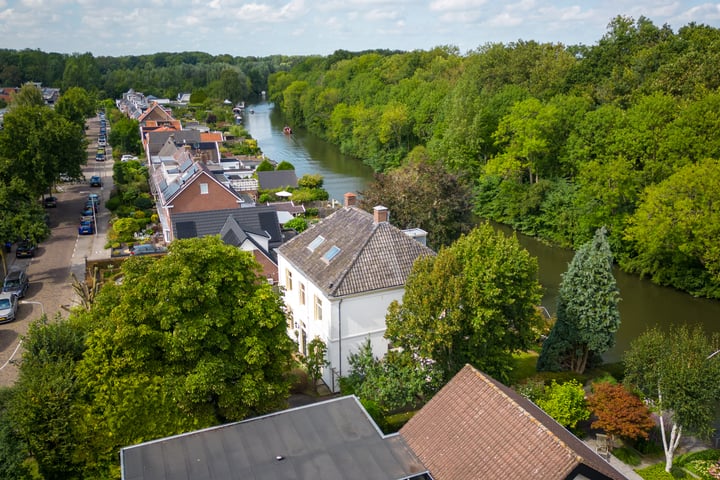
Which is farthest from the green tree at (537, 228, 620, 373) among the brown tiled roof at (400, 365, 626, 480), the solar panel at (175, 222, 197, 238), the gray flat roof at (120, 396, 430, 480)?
the solar panel at (175, 222, 197, 238)

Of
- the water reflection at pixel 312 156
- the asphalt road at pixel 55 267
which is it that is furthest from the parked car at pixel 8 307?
the water reflection at pixel 312 156

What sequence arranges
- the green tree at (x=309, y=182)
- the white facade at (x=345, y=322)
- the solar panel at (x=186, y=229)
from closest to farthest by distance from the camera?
1. the white facade at (x=345, y=322)
2. the solar panel at (x=186, y=229)
3. the green tree at (x=309, y=182)

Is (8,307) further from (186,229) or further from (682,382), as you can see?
(682,382)

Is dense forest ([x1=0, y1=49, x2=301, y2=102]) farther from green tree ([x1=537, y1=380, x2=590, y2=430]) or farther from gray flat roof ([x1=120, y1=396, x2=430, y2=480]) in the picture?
gray flat roof ([x1=120, y1=396, x2=430, y2=480])

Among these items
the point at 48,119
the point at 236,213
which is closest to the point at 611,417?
the point at 236,213

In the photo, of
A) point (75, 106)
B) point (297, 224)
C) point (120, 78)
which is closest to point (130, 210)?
point (297, 224)

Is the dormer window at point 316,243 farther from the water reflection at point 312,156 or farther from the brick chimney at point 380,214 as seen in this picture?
the water reflection at point 312,156

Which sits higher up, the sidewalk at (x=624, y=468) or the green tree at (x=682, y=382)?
the green tree at (x=682, y=382)
